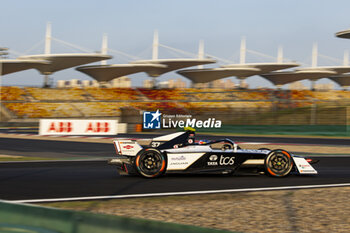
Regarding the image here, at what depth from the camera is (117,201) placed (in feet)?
22.5

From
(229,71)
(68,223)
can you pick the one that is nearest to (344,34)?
(68,223)

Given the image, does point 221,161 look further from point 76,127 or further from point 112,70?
point 112,70

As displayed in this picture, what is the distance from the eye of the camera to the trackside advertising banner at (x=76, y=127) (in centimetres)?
2766

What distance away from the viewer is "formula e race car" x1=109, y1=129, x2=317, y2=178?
29.9 feet

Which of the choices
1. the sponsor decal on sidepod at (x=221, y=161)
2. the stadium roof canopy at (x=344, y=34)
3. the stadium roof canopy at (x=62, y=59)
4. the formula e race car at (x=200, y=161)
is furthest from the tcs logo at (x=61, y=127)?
the stadium roof canopy at (x=62, y=59)

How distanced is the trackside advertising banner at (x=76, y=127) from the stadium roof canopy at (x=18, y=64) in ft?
135

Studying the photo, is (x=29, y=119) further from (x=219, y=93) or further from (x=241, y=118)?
(x=219, y=93)

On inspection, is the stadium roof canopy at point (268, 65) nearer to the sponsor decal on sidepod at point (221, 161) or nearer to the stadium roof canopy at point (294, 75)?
the stadium roof canopy at point (294, 75)

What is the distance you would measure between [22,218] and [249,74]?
82.0m

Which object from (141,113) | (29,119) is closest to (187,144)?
(141,113)

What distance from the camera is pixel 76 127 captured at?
27797 mm

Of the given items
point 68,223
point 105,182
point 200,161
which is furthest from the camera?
point 200,161

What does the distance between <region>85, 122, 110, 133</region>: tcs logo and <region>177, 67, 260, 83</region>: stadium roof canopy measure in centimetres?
5480

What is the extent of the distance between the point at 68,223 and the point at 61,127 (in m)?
24.8
